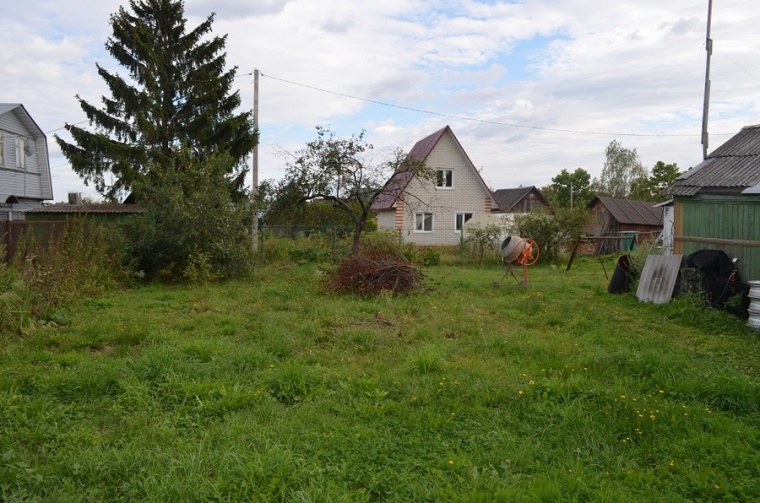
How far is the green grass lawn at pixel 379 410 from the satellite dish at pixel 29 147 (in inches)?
880

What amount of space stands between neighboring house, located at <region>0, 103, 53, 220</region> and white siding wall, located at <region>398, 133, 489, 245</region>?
18.5 m

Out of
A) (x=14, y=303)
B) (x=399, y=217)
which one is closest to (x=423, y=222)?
(x=399, y=217)

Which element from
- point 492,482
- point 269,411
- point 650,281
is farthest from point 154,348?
point 650,281

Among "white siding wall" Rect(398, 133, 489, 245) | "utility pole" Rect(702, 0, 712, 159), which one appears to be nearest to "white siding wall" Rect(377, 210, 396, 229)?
"white siding wall" Rect(398, 133, 489, 245)

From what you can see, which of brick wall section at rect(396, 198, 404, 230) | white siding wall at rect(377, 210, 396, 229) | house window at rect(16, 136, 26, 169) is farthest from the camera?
white siding wall at rect(377, 210, 396, 229)

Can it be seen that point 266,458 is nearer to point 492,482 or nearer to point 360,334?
point 492,482

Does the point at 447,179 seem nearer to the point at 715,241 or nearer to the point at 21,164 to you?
the point at 715,241

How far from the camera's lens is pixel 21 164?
2503cm

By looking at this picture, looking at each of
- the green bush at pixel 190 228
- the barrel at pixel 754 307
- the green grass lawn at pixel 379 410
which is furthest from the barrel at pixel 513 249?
the green bush at pixel 190 228

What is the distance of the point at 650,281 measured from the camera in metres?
10.1

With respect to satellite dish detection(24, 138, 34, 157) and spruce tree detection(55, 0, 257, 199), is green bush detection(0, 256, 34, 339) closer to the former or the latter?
spruce tree detection(55, 0, 257, 199)

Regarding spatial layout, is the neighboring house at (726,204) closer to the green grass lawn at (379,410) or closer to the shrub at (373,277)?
the green grass lawn at (379,410)

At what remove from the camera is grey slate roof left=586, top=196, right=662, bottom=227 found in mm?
34969

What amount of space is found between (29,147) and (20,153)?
100cm
